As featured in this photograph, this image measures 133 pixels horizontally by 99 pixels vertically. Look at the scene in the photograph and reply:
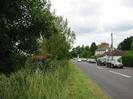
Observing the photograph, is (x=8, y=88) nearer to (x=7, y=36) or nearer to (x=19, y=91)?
(x=19, y=91)

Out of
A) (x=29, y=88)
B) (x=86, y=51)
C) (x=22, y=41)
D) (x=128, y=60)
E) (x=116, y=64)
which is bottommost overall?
(x=29, y=88)

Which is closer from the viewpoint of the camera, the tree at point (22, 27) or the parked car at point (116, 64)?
the tree at point (22, 27)

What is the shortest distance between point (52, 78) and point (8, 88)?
87.4 inches

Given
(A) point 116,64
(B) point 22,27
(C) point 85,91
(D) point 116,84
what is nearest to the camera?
(B) point 22,27

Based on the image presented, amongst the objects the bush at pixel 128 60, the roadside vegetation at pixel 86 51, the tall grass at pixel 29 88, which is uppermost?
the roadside vegetation at pixel 86 51

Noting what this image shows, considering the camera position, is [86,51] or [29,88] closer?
[29,88]

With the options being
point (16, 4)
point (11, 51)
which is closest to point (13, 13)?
point (16, 4)

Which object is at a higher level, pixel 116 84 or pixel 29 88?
pixel 29 88

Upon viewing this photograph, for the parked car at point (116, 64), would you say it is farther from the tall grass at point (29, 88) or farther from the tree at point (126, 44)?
the tree at point (126, 44)

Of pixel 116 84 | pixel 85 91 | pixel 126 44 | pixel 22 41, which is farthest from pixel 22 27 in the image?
pixel 126 44

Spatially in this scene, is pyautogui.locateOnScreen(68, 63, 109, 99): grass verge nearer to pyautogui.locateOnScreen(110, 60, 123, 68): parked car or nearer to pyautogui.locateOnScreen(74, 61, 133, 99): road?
pyautogui.locateOnScreen(74, 61, 133, 99): road

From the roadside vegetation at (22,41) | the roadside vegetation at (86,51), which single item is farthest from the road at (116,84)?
the roadside vegetation at (86,51)

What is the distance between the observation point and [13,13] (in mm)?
9492

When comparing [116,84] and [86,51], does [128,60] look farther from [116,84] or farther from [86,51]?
[86,51]
